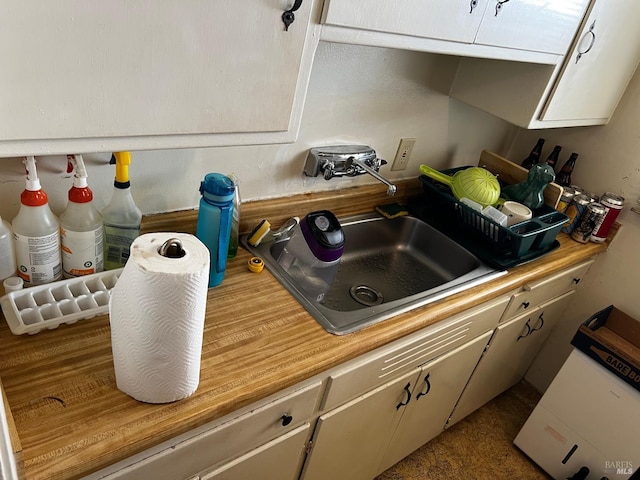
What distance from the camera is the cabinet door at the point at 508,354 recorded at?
175 cm

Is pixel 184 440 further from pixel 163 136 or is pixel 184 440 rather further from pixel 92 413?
pixel 163 136

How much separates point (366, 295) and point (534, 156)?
1009 mm

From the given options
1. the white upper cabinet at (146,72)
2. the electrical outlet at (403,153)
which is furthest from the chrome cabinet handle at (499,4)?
the electrical outlet at (403,153)

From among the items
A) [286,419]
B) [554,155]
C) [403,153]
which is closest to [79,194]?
[286,419]

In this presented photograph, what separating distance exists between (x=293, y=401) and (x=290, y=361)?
11 cm

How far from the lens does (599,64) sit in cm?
148

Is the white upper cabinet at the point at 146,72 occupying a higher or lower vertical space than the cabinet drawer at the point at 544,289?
higher

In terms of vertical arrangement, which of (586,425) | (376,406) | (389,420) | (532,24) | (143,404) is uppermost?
(532,24)

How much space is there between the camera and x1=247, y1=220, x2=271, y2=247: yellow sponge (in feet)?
4.29

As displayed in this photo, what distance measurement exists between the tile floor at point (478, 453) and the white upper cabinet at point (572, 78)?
1.31 m

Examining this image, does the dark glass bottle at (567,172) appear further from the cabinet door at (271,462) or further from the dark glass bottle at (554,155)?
the cabinet door at (271,462)

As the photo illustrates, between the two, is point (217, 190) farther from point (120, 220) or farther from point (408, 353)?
point (408, 353)

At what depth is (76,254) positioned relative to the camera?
999 mm

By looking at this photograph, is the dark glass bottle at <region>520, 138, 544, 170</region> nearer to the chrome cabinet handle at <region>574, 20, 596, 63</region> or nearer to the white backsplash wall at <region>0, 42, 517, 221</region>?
the white backsplash wall at <region>0, 42, 517, 221</region>
